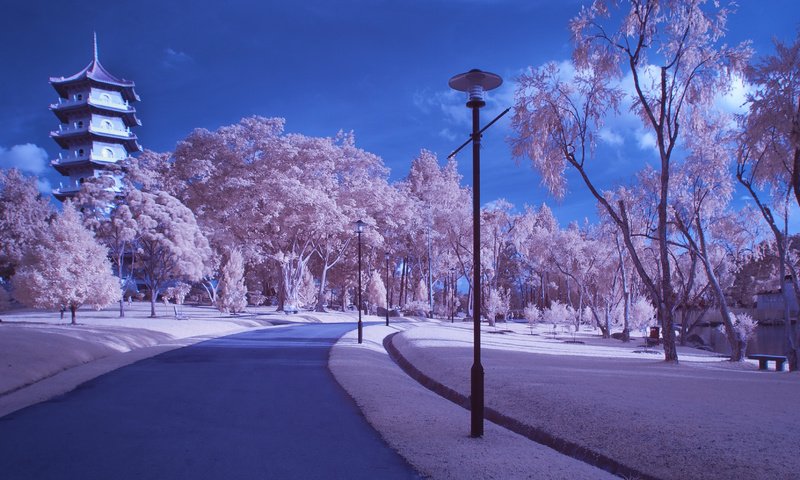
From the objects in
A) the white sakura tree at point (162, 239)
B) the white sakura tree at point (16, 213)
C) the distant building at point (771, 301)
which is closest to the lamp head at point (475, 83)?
the white sakura tree at point (162, 239)

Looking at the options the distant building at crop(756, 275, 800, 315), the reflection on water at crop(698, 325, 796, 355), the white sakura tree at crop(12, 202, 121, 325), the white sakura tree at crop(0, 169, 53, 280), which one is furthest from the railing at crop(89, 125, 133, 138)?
the distant building at crop(756, 275, 800, 315)

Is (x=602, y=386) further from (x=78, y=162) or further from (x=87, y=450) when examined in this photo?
(x=78, y=162)

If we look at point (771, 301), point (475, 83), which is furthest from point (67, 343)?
point (771, 301)

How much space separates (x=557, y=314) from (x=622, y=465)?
133 ft

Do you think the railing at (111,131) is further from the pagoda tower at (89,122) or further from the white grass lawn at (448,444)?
the white grass lawn at (448,444)

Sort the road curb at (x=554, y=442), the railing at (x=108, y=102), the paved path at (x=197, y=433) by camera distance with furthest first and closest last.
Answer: the railing at (x=108, y=102) < the road curb at (x=554, y=442) < the paved path at (x=197, y=433)

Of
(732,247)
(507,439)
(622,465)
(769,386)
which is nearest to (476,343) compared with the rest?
(507,439)

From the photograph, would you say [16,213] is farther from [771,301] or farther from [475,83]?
[771,301]

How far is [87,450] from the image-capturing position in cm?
609

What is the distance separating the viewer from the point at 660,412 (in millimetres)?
7996

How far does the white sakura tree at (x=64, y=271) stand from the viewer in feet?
79.9

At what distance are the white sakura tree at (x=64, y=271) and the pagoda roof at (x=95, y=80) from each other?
39.9 meters

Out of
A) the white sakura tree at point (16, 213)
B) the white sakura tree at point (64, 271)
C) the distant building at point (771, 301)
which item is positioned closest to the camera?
the white sakura tree at point (64, 271)

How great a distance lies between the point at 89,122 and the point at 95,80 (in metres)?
4.48
